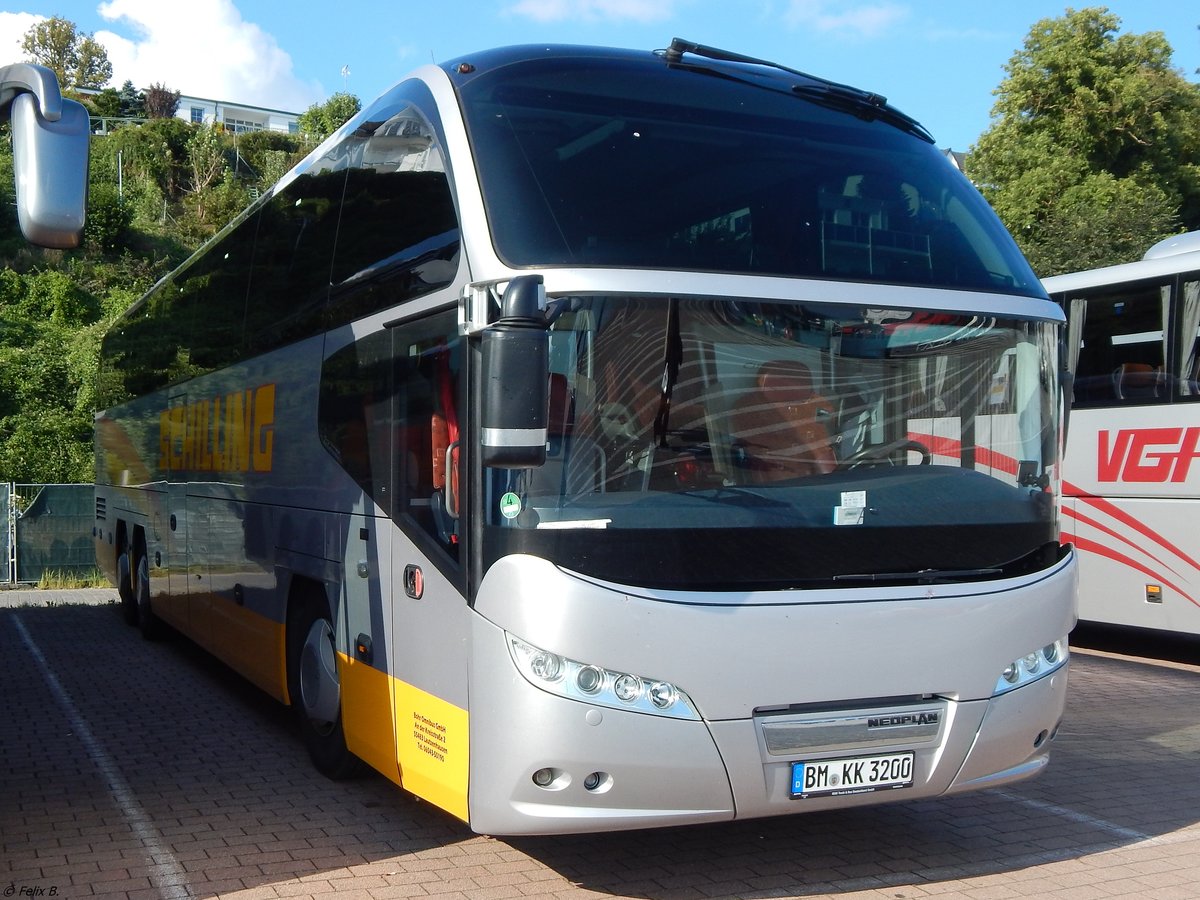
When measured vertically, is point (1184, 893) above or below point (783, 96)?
below

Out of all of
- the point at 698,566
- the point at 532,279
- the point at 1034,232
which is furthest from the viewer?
the point at 1034,232

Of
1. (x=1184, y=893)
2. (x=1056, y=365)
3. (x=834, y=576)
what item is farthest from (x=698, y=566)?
(x=1184, y=893)

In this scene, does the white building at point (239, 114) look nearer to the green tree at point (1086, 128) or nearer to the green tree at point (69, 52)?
the green tree at point (69, 52)

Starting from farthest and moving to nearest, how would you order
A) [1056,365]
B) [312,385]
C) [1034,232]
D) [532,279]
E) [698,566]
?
[1034,232] < [312,385] < [1056,365] < [698,566] < [532,279]

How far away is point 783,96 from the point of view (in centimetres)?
655

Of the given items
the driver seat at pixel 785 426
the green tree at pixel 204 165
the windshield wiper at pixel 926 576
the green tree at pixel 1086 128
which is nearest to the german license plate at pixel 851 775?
the windshield wiper at pixel 926 576

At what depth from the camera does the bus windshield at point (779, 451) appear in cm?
517

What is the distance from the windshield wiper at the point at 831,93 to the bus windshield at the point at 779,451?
1409mm

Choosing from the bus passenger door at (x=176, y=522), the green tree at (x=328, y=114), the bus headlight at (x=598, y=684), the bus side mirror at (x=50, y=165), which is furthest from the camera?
the green tree at (x=328, y=114)

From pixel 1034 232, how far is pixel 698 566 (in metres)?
33.0

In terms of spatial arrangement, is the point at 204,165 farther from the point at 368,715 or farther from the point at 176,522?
the point at 368,715

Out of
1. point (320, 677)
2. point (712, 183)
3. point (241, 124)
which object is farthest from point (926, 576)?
point (241, 124)

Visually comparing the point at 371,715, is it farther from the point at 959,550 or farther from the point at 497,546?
the point at 959,550

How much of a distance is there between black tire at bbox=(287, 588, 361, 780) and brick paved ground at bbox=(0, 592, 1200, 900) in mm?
182
